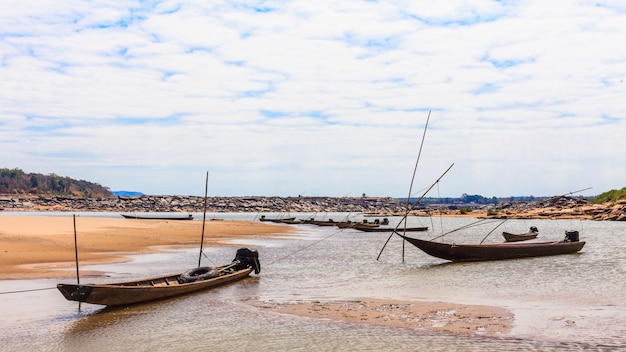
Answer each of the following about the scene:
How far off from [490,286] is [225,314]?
10.3m

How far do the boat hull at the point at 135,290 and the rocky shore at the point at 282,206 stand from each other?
75.6 meters

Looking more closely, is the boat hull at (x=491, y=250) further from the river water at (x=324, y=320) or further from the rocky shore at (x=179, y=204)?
the rocky shore at (x=179, y=204)

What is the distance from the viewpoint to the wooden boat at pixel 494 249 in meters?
27.4

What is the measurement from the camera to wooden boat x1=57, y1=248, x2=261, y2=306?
46.2ft

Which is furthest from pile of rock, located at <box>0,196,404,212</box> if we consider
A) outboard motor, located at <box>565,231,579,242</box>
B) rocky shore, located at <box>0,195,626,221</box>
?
outboard motor, located at <box>565,231,579,242</box>

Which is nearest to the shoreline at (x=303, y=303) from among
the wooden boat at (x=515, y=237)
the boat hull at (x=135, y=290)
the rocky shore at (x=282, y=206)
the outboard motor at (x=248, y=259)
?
the boat hull at (x=135, y=290)

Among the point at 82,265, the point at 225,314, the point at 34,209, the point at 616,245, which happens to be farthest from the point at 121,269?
the point at 34,209

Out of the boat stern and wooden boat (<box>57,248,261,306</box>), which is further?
wooden boat (<box>57,248,261,306</box>)

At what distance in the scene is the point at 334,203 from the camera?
7574 inches

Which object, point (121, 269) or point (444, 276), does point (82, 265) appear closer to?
point (121, 269)

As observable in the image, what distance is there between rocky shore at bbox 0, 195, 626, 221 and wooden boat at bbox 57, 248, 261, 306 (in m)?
71.9

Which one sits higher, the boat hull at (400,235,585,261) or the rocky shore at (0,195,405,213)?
the rocky shore at (0,195,405,213)

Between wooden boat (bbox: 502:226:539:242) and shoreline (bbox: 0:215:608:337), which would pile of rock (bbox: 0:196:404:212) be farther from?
shoreline (bbox: 0:215:608:337)

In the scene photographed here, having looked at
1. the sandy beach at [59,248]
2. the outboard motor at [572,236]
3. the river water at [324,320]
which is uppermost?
the outboard motor at [572,236]
